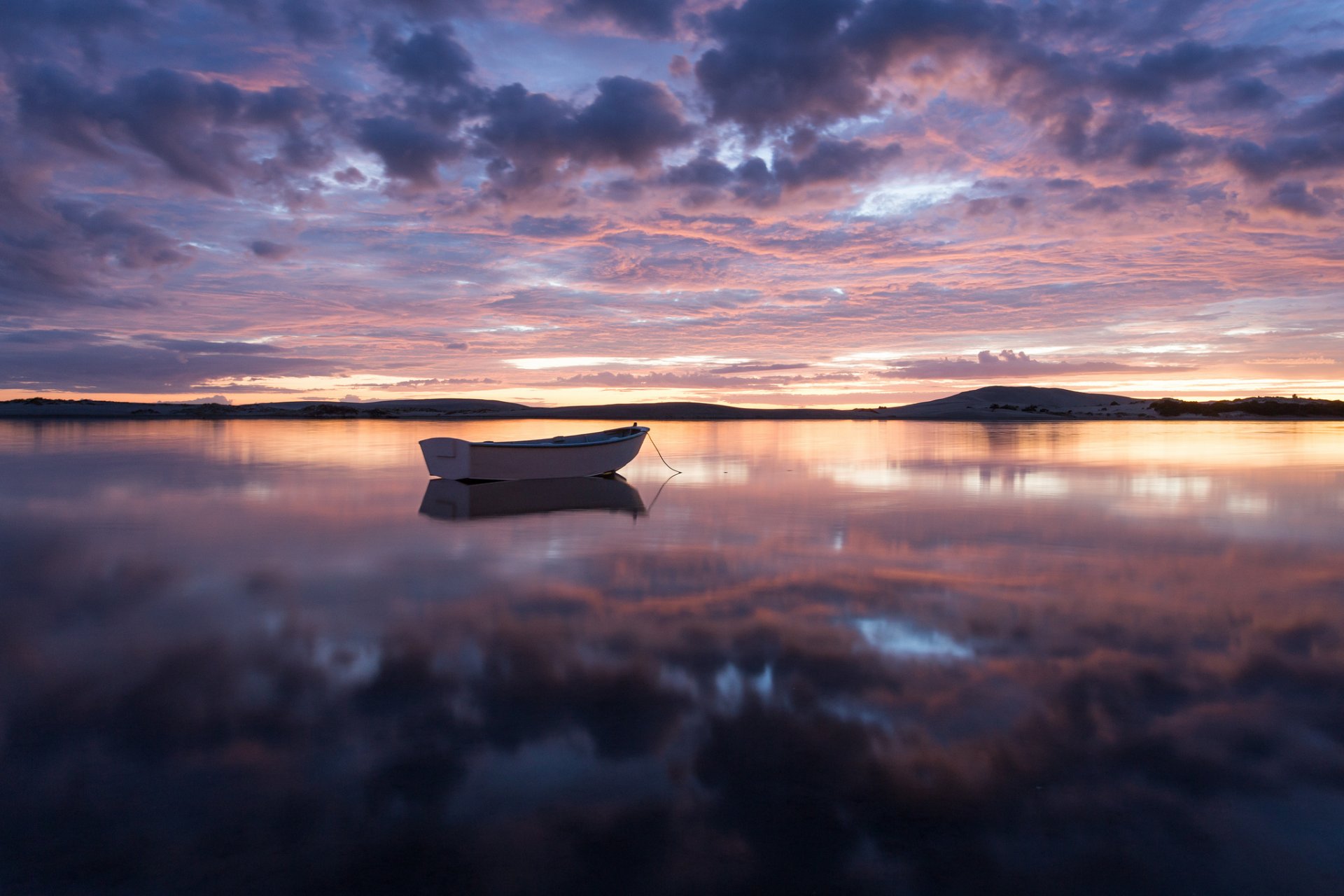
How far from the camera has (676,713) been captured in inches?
159

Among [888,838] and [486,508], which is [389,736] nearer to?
[888,838]

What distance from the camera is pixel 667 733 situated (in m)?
3.80

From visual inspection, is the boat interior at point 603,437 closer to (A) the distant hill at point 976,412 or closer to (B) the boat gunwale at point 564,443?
(B) the boat gunwale at point 564,443

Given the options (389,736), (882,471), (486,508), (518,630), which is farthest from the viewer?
(882,471)

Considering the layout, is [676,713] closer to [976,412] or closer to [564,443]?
[564,443]

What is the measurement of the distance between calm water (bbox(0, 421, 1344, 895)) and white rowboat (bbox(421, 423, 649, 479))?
7116mm

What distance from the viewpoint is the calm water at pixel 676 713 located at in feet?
9.26

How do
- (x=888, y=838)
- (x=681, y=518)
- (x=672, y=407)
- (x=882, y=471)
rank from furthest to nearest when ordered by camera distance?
Result: (x=672, y=407) < (x=882, y=471) < (x=681, y=518) < (x=888, y=838)

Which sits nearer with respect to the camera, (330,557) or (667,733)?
(667,733)

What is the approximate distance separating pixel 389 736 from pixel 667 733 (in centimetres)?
141

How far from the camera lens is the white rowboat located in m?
17.0

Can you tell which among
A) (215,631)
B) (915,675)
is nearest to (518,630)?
(215,631)

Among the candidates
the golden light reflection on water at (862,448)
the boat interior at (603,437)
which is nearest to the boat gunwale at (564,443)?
the boat interior at (603,437)

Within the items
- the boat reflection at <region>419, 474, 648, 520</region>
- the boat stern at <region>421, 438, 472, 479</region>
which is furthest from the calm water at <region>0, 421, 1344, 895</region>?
the boat stern at <region>421, 438, 472, 479</region>
